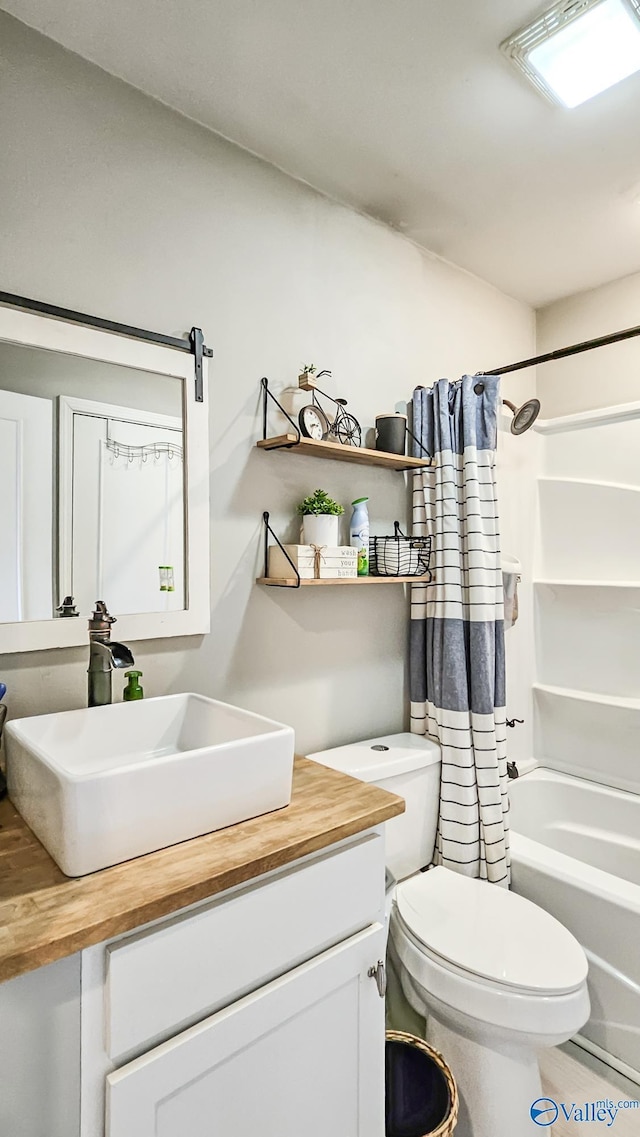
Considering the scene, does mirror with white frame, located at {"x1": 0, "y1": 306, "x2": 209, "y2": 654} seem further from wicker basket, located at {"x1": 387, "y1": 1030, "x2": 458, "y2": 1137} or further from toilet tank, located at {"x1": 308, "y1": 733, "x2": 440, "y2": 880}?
wicker basket, located at {"x1": 387, "y1": 1030, "x2": 458, "y2": 1137}

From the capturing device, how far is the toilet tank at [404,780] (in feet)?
5.72

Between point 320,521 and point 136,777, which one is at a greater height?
point 320,521

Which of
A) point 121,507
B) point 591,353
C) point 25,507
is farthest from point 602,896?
point 591,353

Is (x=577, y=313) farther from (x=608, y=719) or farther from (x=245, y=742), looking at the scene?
(x=245, y=742)

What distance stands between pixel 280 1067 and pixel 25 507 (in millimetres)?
1132

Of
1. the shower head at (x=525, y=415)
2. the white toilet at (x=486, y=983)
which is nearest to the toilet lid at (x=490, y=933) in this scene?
the white toilet at (x=486, y=983)

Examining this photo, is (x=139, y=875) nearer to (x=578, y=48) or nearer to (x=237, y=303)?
(x=237, y=303)

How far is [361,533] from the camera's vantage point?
1884 mm

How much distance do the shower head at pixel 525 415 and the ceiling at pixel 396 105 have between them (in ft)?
1.98

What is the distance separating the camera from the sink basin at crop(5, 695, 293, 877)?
883 millimetres

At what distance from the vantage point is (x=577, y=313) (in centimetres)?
270

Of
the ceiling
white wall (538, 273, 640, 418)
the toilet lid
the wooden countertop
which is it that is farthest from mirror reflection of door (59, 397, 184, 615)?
white wall (538, 273, 640, 418)

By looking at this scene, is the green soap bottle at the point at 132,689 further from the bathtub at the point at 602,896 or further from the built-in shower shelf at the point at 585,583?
the built-in shower shelf at the point at 585,583

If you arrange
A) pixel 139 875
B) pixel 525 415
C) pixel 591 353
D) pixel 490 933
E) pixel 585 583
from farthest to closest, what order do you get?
pixel 591 353 → pixel 585 583 → pixel 525 415 → pixel 490 933 → pixel 139 875
